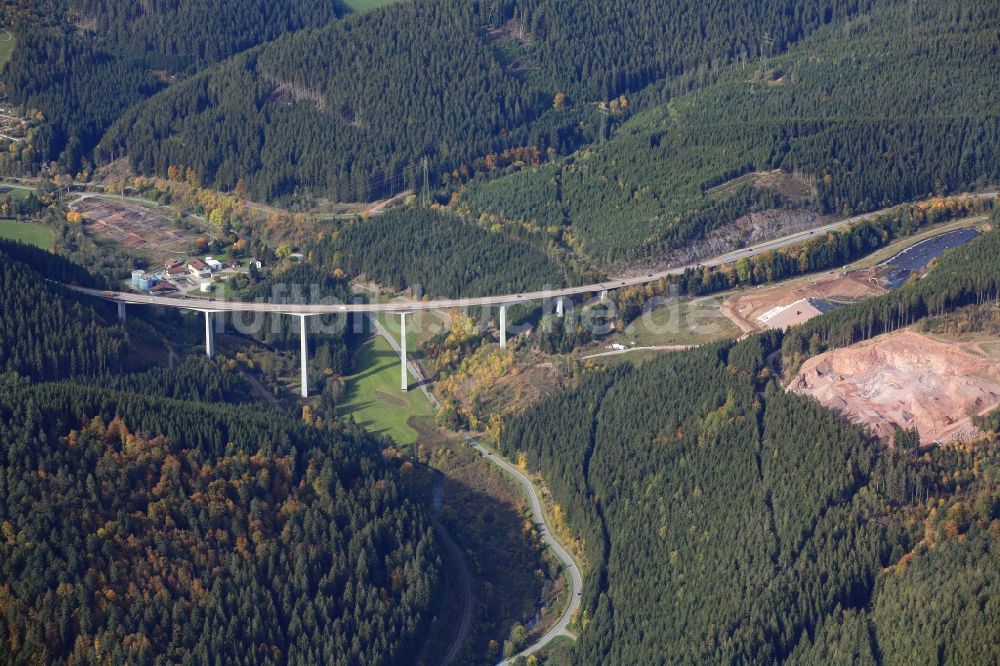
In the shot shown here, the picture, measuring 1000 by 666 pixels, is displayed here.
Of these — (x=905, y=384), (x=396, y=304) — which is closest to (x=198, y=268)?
(x=396, y=304)

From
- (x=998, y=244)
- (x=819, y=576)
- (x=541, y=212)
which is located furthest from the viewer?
(x=541, y=212)

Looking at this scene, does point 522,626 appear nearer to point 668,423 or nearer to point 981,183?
point 668,423

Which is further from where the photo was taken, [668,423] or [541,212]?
[541,212]

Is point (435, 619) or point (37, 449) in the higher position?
point (37, 449)

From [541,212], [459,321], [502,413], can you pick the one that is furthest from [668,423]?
[541,212]

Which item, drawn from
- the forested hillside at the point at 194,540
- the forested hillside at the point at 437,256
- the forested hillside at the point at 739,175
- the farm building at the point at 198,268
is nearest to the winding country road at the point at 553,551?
the forested hillside at the point at 194,540

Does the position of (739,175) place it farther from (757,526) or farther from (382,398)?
(757,526)

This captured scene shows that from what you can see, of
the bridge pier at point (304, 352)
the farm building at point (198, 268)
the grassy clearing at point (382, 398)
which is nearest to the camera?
the grassy clearing at point (382, 398)

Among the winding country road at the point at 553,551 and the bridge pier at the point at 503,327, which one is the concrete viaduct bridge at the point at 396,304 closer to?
the bridge pier at the point at 503,327

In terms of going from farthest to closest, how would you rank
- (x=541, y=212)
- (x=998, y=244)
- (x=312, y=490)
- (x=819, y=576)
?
1. (x=541, y=212)
2. (x=998, y=244)
3. (x=312, y=490)
4. (x=819, y=576)
